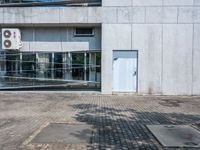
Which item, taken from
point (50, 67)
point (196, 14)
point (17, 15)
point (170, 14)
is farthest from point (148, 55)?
point (17, 15)

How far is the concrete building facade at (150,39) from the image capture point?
56.4 feet

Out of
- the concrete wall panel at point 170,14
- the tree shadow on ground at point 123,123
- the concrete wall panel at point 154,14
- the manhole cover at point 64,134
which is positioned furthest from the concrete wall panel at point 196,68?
the manhole cover at point 64,134

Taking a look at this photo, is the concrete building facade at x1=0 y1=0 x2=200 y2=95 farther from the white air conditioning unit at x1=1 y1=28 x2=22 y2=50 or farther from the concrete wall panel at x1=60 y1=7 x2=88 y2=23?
the white air conditioning unit at x1=1 y1=28 x2=22 y2=50

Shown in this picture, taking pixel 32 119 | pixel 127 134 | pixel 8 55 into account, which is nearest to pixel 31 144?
pixel 127 134

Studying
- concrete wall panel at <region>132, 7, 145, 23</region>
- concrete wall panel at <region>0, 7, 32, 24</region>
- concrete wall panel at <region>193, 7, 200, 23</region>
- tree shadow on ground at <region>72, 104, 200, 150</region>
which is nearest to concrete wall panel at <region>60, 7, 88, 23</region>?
concrete wall panel at <region>0, 7, 32, 24</region>

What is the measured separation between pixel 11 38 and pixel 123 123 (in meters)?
11.5

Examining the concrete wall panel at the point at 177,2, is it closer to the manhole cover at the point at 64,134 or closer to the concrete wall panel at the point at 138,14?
the concrete wall panel at the point at 138,14

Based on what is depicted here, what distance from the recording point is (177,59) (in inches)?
679

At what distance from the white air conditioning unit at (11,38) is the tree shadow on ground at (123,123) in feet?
24.0

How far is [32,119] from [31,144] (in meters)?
3.13

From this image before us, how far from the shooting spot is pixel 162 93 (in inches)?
681

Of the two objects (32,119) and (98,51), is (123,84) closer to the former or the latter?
(98,51)

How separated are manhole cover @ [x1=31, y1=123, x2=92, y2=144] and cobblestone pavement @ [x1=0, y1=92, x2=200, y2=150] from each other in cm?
20

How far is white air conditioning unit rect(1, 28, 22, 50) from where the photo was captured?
18.2 metres
